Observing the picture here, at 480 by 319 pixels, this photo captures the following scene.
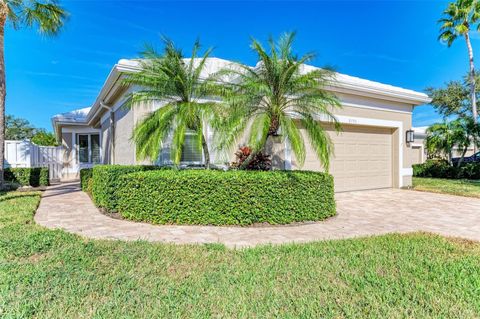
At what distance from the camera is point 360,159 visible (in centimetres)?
1088

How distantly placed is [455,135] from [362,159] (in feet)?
32.2

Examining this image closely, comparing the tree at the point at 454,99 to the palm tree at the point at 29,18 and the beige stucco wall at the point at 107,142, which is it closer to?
the beige stucco wall at the point at 107,142

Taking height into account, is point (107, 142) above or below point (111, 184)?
above

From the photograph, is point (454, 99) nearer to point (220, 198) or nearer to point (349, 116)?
point (349, 116)

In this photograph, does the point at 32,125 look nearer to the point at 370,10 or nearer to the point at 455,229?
the point at 370,10

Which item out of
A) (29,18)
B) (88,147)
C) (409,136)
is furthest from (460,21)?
(88,147)

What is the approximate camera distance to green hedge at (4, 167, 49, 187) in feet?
38.6

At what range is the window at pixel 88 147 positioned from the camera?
1669 cm

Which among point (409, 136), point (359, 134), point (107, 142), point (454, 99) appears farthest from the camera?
point (454, 99)

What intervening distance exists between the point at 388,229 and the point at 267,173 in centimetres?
259

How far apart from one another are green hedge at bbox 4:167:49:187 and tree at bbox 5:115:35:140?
35051 millimetres

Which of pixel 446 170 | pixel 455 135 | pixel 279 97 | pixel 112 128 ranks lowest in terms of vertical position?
pixel 446 170

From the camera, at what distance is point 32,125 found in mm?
43969

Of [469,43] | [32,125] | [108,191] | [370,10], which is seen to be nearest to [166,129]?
[108,191]
